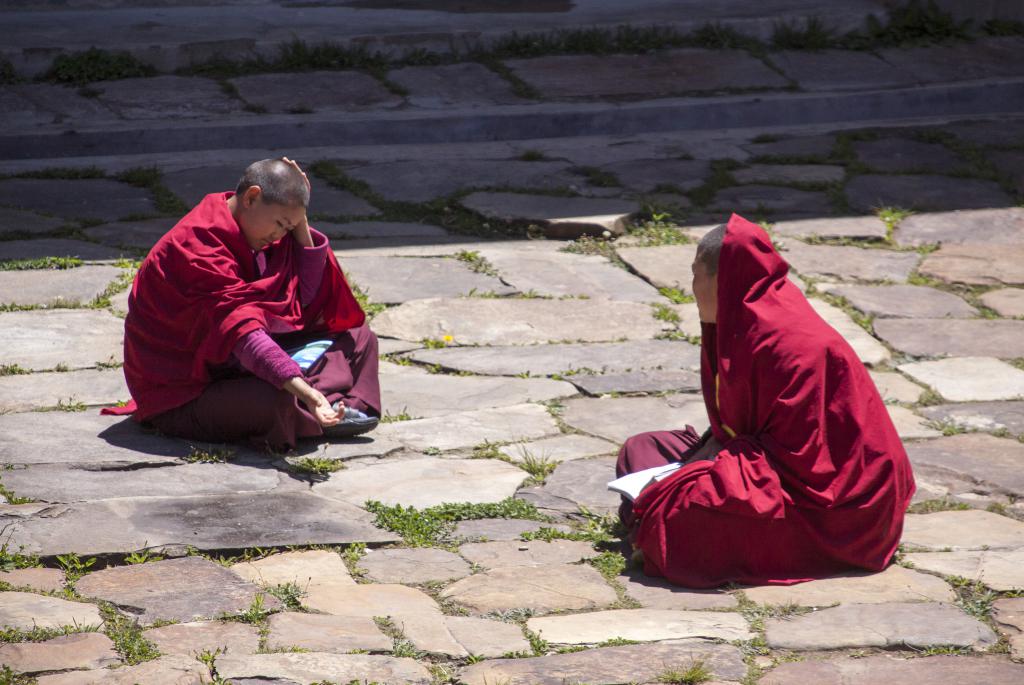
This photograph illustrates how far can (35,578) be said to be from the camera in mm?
3549

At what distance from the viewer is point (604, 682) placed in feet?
10.0

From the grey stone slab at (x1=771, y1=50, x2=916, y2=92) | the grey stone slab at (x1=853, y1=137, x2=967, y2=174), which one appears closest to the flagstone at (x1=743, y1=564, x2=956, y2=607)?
the grey stone slab at (x1=853, y1=137, x2=967, y2=174)

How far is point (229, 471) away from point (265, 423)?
22 cm

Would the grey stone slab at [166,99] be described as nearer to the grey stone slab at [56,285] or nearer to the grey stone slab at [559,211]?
the grey stone slab at [559,211]

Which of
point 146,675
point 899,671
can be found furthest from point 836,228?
point 146,675

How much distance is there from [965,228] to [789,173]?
1.16 metres

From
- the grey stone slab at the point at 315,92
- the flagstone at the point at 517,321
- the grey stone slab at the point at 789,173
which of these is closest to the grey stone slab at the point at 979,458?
the flagstone at the point at 517,321

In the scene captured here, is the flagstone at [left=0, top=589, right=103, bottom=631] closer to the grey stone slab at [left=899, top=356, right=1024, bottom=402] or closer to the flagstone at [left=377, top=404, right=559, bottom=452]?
the flagstone at [left=377, top=404, right=559, bottom=452]

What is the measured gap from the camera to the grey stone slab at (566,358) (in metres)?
5.59

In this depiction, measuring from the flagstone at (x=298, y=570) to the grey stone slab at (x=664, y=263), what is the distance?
3.12m

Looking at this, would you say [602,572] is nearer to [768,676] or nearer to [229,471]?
[768,676]

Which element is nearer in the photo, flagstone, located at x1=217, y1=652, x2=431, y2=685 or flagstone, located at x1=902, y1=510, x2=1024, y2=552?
flagstone, located at x1=217, y1=652, x2=431, y2=685

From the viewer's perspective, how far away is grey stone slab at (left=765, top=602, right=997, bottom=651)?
130 inches

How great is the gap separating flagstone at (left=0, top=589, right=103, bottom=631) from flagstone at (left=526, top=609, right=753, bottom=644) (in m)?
1.04
